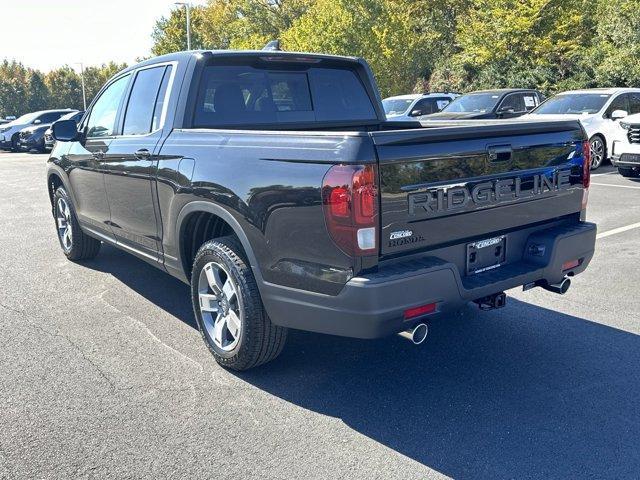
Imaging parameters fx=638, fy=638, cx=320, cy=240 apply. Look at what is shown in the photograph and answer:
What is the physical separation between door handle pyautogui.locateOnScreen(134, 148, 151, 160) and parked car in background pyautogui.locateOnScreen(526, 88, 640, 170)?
34.5 ft

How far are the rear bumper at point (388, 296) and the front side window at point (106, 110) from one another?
271cm

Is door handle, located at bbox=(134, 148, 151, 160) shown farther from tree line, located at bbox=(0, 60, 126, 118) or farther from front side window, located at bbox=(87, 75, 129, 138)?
tree line, located at bbox=(0, 60, 126, 118)

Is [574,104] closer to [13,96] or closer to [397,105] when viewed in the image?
[397,105]

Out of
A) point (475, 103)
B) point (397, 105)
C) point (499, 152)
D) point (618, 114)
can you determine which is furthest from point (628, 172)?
point (499, 152)

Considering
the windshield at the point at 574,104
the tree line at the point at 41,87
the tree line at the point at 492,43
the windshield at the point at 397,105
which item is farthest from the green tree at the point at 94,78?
the windshield at the point at 574,104

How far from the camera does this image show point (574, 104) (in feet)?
46.3

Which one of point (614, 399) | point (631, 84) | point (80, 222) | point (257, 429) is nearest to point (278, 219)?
point (257, 429)

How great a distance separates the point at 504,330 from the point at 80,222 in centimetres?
408

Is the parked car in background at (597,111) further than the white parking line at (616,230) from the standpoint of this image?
Yes

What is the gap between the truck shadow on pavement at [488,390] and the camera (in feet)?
9.93

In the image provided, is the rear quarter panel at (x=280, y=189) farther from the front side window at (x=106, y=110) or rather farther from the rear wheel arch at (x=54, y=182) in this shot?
the rear wheel arch at (x=54, y=182)

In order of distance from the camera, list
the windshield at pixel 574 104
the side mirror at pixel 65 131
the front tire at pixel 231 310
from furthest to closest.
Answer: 1. the windshield at pixel 574 104
2. the side mirror at pixel 65 131
3. the front tire at pixel 231 310

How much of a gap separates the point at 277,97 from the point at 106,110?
1.76m

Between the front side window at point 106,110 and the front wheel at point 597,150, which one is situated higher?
the front side window at point 106,110
